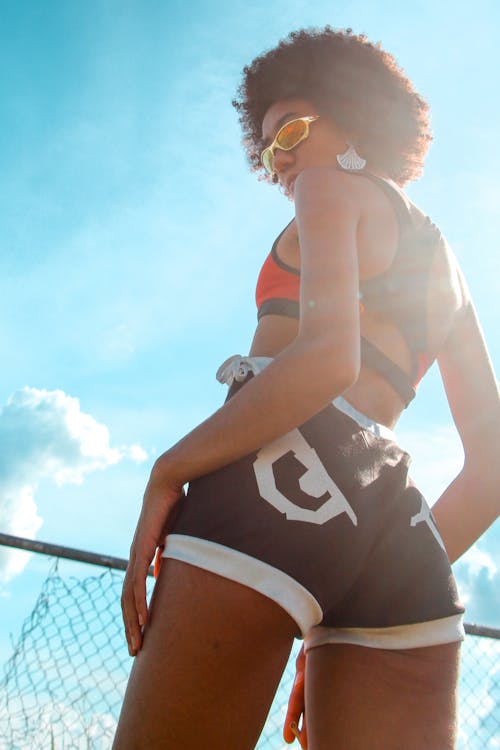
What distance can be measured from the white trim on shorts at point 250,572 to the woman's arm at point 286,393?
117 mm

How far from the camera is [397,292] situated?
133cm

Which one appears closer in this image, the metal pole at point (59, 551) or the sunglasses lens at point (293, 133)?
the sunglasses lens at point (293, 133)

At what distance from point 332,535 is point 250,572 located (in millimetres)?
165

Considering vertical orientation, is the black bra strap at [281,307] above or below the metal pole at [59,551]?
below

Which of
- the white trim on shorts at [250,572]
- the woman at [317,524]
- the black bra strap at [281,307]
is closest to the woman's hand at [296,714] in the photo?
the woman at [317,524]

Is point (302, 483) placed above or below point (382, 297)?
below

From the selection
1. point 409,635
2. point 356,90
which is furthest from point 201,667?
point 356,90

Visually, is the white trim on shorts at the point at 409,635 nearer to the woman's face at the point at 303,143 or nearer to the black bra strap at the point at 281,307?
the black bra strap at the point at 281,307

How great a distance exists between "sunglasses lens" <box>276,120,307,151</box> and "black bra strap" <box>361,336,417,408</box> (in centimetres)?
58

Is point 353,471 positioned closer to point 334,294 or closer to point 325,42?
point 334,294

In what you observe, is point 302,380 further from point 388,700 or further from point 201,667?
point 388,700

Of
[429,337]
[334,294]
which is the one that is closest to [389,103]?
[429,337]

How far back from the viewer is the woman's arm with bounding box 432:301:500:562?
156 cm

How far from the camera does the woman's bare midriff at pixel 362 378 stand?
4.20 ft
